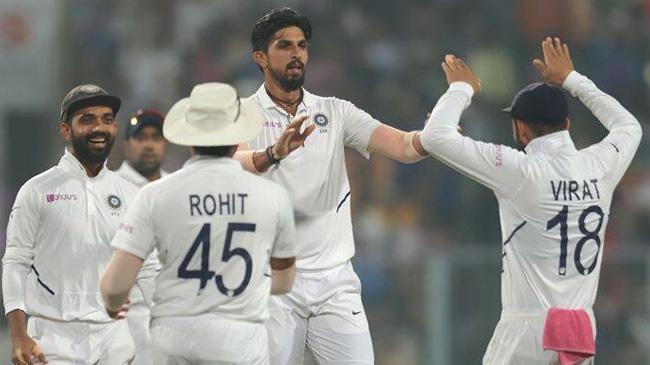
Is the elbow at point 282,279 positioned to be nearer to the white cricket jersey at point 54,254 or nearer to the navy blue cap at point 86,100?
the white cricket jersey at point 54,254

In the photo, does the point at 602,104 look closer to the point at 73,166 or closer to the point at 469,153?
the point at 469,153

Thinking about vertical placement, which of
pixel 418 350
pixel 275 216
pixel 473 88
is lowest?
pixel 418 350

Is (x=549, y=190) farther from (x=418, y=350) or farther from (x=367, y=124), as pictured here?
(x=418, y=350)

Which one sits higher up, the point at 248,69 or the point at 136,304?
the point at 248,69

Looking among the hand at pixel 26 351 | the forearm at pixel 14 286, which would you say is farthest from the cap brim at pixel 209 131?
the hand at pixel 26 351

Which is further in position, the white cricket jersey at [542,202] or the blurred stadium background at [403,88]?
the blurred stadium background at [403,88]

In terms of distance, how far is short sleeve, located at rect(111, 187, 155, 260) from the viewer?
7.60m

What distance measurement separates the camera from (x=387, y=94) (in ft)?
60.6

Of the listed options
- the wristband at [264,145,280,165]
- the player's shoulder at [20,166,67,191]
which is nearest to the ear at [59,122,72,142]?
the player's shoulder at [20,166,67,191]

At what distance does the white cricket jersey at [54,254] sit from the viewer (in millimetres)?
8977

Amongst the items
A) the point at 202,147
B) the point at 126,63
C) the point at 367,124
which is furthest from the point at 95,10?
the point at 202,147

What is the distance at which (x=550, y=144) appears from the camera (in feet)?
28.6

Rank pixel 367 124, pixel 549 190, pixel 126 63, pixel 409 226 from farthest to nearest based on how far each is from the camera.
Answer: pixel 126 63 → pixel 409 226 → pixel 367 124 → pixel 549 190

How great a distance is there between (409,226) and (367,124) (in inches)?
324
